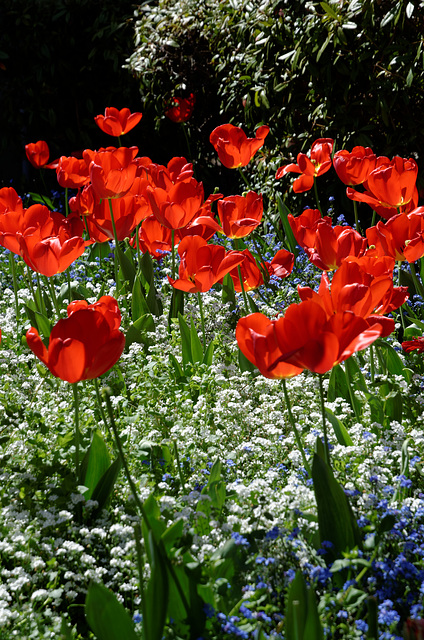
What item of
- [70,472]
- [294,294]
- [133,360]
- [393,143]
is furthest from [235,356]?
[393,143]

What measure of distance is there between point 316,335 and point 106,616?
63 centimetres

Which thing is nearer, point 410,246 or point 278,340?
point 278,340

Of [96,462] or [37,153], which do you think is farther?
[37,153]

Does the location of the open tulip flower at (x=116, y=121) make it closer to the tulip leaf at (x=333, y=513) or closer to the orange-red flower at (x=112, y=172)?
the orange-red flower at (x=112, y=172)

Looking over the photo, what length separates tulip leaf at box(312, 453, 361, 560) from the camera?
4.67ft

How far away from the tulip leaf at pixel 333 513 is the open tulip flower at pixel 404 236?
2.94 feet

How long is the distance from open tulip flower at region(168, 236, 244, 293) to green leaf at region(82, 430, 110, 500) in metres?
0.59

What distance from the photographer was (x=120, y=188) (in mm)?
2455

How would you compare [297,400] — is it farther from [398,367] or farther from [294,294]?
[294,294]

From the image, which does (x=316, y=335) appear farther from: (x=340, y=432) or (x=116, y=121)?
(x=116, y=121)

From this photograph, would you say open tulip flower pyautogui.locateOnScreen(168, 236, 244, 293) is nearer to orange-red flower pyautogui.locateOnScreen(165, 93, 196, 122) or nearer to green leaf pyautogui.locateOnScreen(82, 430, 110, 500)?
green leaf pyautogui.locateOnScreen(82, 430, 110, 500)

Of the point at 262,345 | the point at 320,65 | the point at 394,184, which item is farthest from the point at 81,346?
the point at 320,65

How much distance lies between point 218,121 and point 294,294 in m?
3.13

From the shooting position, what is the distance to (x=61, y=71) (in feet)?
21.7
